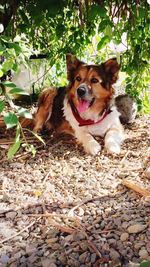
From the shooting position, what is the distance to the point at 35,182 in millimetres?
2863

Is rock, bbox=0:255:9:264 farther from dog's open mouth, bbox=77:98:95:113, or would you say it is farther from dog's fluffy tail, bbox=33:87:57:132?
dog's fluffy tail, bbox=33:87:57:132

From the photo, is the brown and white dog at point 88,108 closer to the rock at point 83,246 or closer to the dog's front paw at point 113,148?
the dog's front paw at point 113,148

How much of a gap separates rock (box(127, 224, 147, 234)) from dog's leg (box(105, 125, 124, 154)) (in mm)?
1356

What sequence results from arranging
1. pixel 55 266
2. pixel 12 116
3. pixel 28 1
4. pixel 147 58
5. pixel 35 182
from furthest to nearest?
→ 1. pixel 147 58
2. pixel 28 1
3. pixel 35 182
4. pixel 55 266
5. pixel 12 116

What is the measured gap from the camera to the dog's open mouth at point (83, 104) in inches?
153

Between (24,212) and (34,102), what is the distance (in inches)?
117

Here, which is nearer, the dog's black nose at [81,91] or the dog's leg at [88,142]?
the dog's leg at [88,142]

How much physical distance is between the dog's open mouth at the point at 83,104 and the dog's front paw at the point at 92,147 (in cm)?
43

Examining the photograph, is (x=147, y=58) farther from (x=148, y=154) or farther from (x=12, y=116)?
(x=12, y=116)

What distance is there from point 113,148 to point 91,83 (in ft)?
2.26

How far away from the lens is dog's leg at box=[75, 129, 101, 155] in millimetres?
3473

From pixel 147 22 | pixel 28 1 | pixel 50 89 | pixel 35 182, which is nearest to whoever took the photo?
pixel 35 182

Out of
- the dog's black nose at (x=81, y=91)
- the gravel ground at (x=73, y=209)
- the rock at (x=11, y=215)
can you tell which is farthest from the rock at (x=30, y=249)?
the dog's black nose at (x=81, y=91)

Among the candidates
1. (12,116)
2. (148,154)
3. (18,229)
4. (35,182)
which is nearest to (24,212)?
(18,229)
